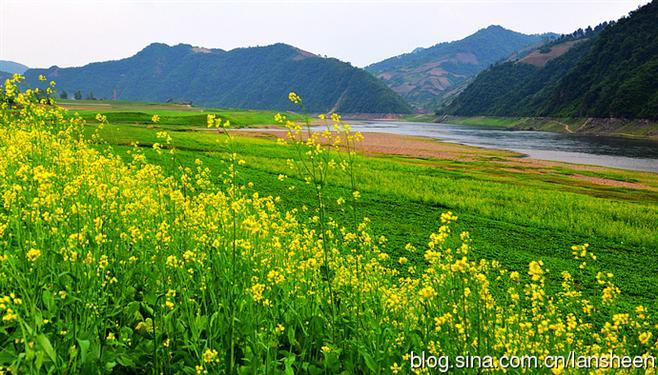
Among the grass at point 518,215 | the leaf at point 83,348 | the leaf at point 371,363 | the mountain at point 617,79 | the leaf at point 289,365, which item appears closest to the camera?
the leaf at point 83,348

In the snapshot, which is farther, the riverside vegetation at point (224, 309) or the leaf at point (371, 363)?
the leaf at point (371, 363)

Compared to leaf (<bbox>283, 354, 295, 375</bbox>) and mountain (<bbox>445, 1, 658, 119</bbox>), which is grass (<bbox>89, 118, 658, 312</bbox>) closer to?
leaf (<bbox>283, 354, 295, 375</bbox>)

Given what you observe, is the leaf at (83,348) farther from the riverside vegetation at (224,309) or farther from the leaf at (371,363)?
the leaf at (371,363)

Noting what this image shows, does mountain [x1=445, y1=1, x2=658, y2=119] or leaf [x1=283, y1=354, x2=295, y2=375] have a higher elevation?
mountain [x1=445, y1=1, x2=658, y2=119]

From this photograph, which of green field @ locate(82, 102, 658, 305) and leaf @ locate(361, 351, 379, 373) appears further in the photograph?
green field @ locate(82, 102, 658, 305)

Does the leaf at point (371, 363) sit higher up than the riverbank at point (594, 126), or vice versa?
the riverbank at point (594, 126)

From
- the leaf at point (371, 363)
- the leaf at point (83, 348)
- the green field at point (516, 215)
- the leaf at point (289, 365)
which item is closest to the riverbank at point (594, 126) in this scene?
the green field at point (516, 215)

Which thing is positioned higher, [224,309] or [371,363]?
[224,309]

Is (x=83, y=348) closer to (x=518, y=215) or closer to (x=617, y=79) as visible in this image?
(x=518, y=215)

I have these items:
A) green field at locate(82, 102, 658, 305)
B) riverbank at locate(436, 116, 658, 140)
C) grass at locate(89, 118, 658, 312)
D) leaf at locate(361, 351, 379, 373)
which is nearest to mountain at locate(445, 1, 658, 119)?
riverbank at locate(436, 116, 658, 140)

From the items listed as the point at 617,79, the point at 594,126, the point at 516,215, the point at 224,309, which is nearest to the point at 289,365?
the point at 224,309

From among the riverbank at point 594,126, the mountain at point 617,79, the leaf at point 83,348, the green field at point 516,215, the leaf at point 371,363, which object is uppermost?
the mountain at point 617,79

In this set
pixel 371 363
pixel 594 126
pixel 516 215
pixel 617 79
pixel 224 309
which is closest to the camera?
pixel 371 363

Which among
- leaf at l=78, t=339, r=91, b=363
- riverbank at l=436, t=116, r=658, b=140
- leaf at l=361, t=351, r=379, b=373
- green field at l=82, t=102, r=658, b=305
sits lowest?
green field at l=82, t=102, r=658, b=305
